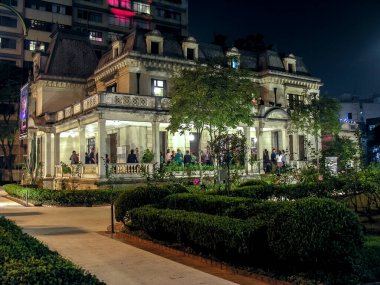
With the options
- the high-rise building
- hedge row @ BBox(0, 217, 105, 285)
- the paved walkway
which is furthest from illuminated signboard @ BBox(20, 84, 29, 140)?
the high-rise building

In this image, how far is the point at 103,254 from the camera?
941 cm

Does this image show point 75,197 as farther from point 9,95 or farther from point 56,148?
point 9,95

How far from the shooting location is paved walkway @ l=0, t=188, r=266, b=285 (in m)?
7.21

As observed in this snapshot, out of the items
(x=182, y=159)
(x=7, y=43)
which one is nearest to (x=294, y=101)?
(x=182, y=159)

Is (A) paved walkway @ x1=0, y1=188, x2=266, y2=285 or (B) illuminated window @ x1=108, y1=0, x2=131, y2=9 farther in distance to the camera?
(B) illuminated window @ x1=108, y1=0, x2=131, y2=9

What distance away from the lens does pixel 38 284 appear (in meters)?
4.11

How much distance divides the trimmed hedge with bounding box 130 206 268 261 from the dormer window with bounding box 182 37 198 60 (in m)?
23.0

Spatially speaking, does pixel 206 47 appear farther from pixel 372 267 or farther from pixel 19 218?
A: pixel 372 267

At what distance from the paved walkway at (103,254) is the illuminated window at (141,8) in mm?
57248

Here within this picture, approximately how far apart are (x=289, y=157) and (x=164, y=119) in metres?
12.0

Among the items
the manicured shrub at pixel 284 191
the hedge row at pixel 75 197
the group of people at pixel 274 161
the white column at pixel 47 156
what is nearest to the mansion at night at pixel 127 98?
the white column at pixel 47 156

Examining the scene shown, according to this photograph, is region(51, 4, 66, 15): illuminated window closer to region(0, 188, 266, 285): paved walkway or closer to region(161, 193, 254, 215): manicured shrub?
region(0, 188, 266, 285): paved walkway

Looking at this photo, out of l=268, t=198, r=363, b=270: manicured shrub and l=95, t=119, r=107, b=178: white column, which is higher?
l=95, t=119, r=107, b=178: white column

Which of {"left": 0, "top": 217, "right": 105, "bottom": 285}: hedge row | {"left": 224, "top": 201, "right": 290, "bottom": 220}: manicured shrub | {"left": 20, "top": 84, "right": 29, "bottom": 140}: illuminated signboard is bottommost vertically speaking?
{"left": 0, "top": 217, "right": 105, "bottom": 285}: hedge row
